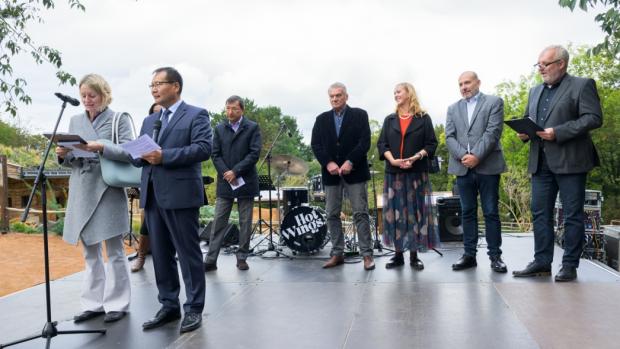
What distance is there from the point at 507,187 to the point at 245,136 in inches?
1049

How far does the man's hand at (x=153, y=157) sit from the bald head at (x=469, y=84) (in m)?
3.18

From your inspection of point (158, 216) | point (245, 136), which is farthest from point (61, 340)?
point (245, 136)

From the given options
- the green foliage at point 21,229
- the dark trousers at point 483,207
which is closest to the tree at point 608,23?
the dark trousers at point 483,207

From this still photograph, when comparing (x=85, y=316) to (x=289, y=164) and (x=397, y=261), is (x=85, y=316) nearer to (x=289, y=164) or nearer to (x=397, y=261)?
(x=397, y=261)

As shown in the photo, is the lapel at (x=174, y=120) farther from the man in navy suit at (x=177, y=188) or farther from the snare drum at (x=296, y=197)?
the snare drum at (x=296, y=197)

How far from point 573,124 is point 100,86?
3.88 metres

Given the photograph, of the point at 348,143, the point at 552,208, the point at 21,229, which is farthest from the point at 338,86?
the point at 21,229

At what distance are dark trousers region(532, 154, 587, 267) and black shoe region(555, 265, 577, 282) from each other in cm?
5

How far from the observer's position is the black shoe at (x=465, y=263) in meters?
5.23

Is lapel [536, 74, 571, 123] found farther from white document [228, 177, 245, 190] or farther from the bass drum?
white document [228, 177, 245, 190]

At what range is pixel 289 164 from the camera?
273 inches

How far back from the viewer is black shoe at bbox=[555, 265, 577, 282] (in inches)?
178

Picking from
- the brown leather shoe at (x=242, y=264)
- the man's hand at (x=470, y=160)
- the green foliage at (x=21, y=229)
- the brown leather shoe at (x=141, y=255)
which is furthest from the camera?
the green foliage at (x=21, y=229)

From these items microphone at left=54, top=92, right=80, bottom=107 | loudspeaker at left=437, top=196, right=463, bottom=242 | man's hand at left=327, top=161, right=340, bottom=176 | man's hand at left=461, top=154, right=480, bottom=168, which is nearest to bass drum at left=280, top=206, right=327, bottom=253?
man's hand at left=327, top=161, right=340, bottom=176
